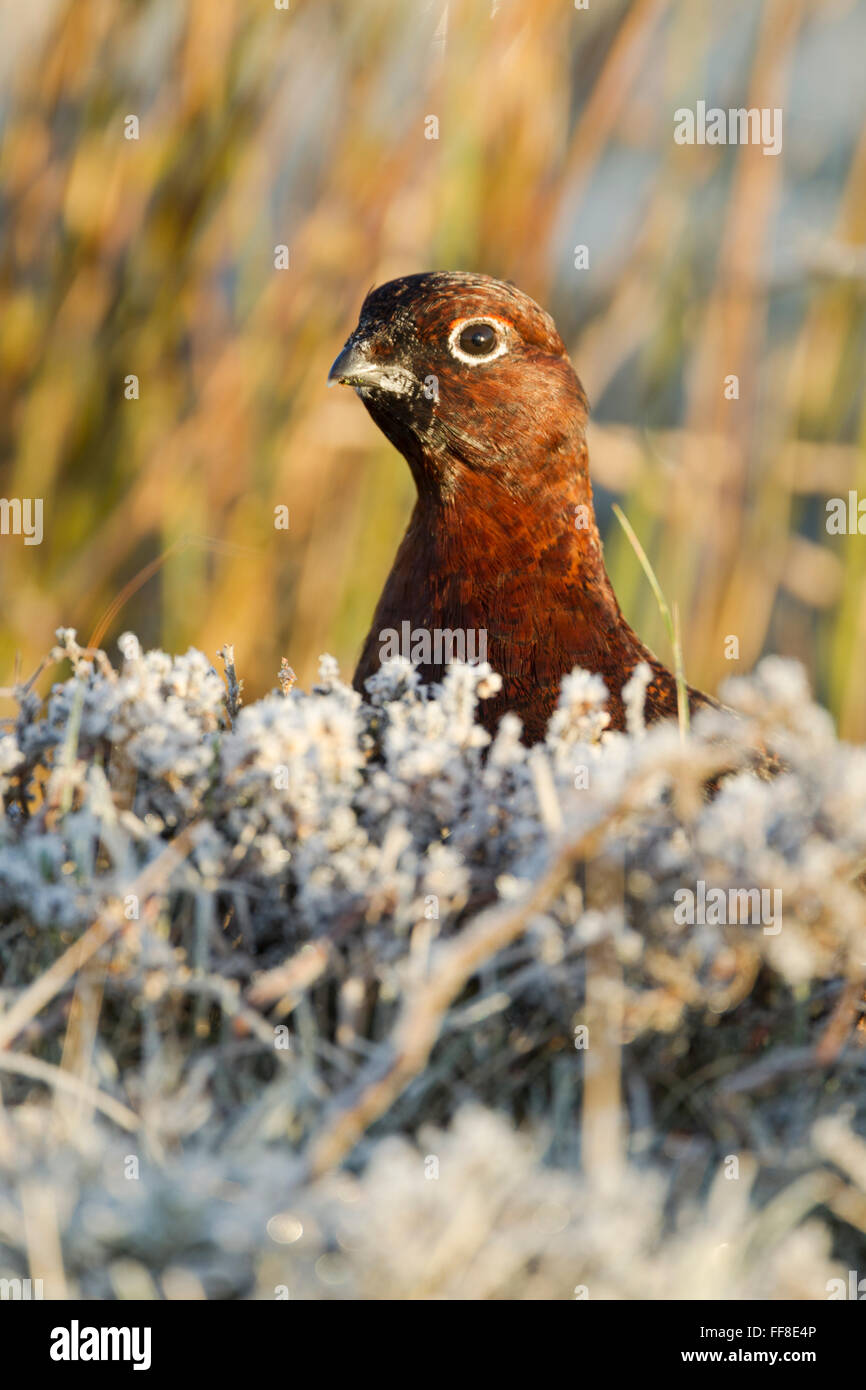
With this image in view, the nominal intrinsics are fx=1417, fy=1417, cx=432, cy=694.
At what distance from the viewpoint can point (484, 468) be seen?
8.40ft

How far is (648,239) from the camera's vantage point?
363 cm

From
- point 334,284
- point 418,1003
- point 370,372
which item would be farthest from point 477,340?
point 418,1003

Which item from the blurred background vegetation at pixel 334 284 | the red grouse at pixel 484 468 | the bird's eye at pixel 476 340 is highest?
the blurred background vegetation at pixel 334 284

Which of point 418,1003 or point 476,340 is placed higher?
point 476,340

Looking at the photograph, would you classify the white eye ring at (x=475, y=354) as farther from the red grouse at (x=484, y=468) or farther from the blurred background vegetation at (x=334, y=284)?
the blurred background vegetation at (x=334, y=284)

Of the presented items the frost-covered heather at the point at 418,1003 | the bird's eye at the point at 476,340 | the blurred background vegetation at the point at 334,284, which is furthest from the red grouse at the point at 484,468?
the blurred background vegetation at the point at 334,284

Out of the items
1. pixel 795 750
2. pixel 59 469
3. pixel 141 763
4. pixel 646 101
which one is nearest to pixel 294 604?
pixel 59 469

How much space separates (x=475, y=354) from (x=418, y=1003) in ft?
5.19

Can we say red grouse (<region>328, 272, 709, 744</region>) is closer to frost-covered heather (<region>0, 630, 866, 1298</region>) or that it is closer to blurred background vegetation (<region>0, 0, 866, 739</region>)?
frost-covered heather (<region>0, 630, 866, 1298</region>)

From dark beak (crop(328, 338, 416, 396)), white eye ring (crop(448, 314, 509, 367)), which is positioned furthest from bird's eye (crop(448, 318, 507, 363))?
dark beak (crop(328, 338, 416, 396))

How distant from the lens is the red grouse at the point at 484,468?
2.43 metres

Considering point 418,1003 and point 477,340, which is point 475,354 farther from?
point 418,1003

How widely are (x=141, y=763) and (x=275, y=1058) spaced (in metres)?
0.45

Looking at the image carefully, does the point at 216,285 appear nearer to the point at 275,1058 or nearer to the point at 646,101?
the point at 646,101
